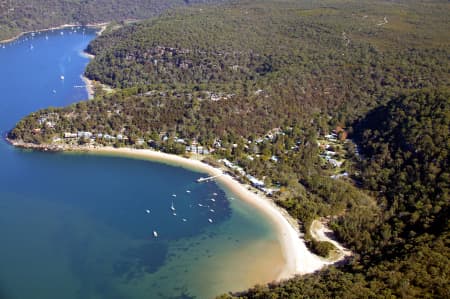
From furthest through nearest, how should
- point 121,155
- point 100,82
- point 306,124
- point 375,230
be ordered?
point 100,82, point 306,124, point 121,155, point 375,230

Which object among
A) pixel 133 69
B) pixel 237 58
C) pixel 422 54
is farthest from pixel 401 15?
pixel 133 69

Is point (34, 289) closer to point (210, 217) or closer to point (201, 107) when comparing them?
point (210, 217)

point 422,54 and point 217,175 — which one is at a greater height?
point 422,54

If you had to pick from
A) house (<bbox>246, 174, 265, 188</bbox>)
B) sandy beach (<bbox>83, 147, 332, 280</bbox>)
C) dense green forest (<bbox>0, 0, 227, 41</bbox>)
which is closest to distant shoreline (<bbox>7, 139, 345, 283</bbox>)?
sandy beach (<bbox>83, 147, 332, 280</bbox>)

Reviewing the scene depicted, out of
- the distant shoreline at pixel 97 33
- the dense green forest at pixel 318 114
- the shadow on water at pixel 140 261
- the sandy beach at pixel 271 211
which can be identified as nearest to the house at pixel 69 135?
the dense green forest at pixel 318 114

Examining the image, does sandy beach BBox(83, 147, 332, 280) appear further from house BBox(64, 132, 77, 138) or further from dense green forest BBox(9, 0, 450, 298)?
house BBox(64, 132, 77, 138)

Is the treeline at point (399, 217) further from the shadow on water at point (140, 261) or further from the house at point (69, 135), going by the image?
the house at point (69, 135)
